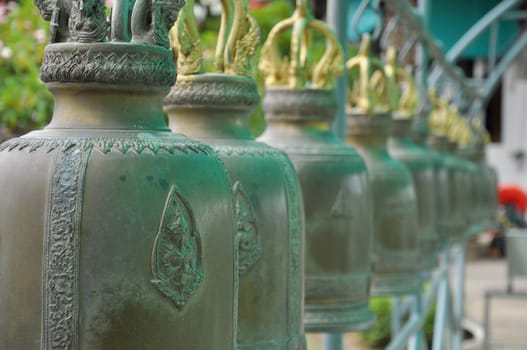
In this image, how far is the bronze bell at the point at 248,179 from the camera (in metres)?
1.80

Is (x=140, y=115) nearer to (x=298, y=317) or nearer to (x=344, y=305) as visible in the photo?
(x=298, y=317)

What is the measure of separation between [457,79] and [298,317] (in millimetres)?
5637

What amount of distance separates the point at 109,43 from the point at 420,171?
233 cm

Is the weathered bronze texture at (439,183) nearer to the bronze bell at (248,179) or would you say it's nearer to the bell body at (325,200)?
the bell body at (325,200)

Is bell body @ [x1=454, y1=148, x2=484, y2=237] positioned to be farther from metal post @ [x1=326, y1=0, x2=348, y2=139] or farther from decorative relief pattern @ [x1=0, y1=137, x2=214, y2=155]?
decorative relief pattern @ [x1=0, y1=137, x2=214, y2=155]

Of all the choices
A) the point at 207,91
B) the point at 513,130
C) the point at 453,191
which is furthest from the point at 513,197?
the point at 207,91

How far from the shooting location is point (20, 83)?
5680mm

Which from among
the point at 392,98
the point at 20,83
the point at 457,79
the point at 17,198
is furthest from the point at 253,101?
the point at 457,79

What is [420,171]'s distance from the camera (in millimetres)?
3594

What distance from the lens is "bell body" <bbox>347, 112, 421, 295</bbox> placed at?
118 inches

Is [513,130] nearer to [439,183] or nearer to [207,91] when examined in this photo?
[439,183]

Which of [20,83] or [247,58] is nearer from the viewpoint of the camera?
[247,58]

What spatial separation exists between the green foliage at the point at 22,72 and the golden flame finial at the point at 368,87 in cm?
248

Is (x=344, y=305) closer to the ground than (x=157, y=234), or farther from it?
closer to the ground
